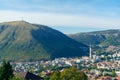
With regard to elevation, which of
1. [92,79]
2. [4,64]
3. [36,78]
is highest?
[4,64]

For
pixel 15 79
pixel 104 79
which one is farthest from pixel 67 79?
pixel 104 79

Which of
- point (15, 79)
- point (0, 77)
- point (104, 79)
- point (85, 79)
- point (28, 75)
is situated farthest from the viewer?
point (104, 79)

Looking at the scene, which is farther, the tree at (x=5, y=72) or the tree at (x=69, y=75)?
the tree at (x=69, y=75)

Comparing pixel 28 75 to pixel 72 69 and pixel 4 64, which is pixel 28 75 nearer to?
pixel 72 69

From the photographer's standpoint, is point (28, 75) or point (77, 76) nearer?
point (77, 76)

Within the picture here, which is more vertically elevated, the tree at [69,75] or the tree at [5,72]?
the tree at [5,72]

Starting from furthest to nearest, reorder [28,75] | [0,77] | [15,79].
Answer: [28,75]
[0,77]
[15,79]

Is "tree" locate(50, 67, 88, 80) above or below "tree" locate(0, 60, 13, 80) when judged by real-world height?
below

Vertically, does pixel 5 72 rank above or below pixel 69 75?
above

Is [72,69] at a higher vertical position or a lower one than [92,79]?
higher

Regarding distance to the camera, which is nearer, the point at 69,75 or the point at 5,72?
the point at 5,72

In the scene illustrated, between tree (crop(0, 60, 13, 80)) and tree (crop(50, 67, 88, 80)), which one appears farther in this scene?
tree (crop(50, 67, 88, 80))
